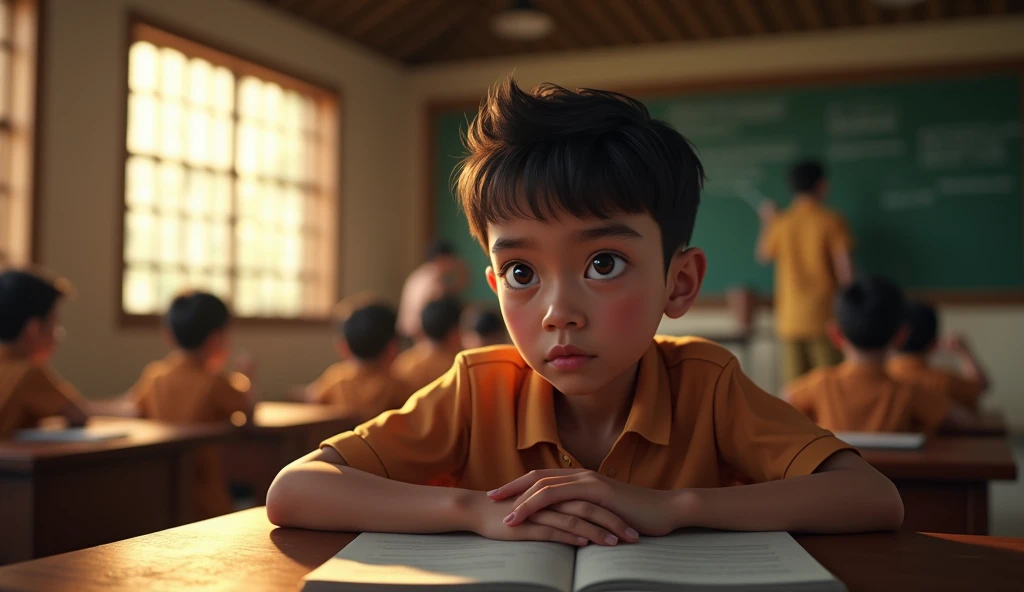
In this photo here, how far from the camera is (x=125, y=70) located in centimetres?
492

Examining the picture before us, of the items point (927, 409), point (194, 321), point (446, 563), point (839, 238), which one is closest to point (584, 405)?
point (446, 563)

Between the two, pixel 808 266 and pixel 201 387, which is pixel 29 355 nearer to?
pixel 201 387

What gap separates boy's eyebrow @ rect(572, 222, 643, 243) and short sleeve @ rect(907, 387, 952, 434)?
1.49 metres

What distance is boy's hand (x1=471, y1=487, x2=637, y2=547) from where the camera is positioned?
31.1 inches

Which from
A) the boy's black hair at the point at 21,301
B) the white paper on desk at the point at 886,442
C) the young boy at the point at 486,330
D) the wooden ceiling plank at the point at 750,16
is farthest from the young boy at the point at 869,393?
the wooden ceiling plank at the point at 750,16

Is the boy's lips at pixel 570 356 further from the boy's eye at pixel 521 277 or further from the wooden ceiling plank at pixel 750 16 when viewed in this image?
the wooden ceiling plank at pixel 750 16

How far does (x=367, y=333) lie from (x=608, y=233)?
2521 millimetres

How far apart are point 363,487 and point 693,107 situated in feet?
20.5

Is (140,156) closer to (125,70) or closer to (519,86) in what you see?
(125,70)

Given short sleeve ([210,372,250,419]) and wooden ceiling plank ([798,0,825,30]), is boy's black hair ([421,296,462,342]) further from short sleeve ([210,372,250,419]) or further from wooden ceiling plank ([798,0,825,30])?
wooden ceiling plank ([798,0,825,30])

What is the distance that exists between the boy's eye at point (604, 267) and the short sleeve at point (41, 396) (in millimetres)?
1882

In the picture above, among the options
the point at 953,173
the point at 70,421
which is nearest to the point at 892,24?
the point at 953,173

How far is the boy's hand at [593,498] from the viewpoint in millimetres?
808

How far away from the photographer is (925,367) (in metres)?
2.97
